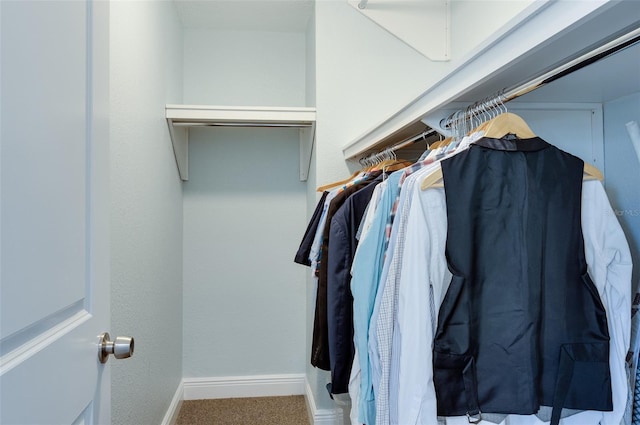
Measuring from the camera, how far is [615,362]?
2.89 feet

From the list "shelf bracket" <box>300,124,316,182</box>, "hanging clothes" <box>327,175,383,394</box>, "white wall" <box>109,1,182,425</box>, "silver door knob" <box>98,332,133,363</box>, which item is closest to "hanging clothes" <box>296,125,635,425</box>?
→ "hanging clothes" <box>327,175,383,394</box>

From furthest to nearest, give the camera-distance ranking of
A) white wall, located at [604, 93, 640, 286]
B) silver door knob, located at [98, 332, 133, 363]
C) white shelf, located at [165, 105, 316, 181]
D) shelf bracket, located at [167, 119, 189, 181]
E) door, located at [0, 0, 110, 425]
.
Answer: shelf bracket, located at [167, 119, 189, 181]
white shelf, located at [165, 105, 316, 181]
white wall, located at [604, 93, 640, 286]
silver door knob, located at [98, 332, 133, 363]
door, located at [0, 0, 110, 425]

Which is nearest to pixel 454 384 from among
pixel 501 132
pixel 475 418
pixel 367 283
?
pixel 475 418

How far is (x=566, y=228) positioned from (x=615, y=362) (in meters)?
0.32

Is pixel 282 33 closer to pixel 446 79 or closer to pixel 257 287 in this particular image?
pixel 257 287

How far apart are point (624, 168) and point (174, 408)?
2283 mm

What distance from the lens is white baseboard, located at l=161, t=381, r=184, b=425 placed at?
2.02m

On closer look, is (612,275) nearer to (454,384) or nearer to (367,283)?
(454,384)

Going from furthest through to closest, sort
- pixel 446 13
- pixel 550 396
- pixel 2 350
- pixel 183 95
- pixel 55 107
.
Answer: pixel 183 95
pixel 446 13
pixel 550 396
pixel 55 107
pixel 2 350

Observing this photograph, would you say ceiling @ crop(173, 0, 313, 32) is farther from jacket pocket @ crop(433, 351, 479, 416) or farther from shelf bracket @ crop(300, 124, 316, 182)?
jacket pocket @ crop(433, 351, 479, 416)

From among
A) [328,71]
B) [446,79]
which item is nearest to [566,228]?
[446,79]

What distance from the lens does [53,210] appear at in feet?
1.91

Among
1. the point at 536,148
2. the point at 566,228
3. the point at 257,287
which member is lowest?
the point at 257,287

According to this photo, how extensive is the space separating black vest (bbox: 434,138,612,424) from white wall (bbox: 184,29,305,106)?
189 centimetres
